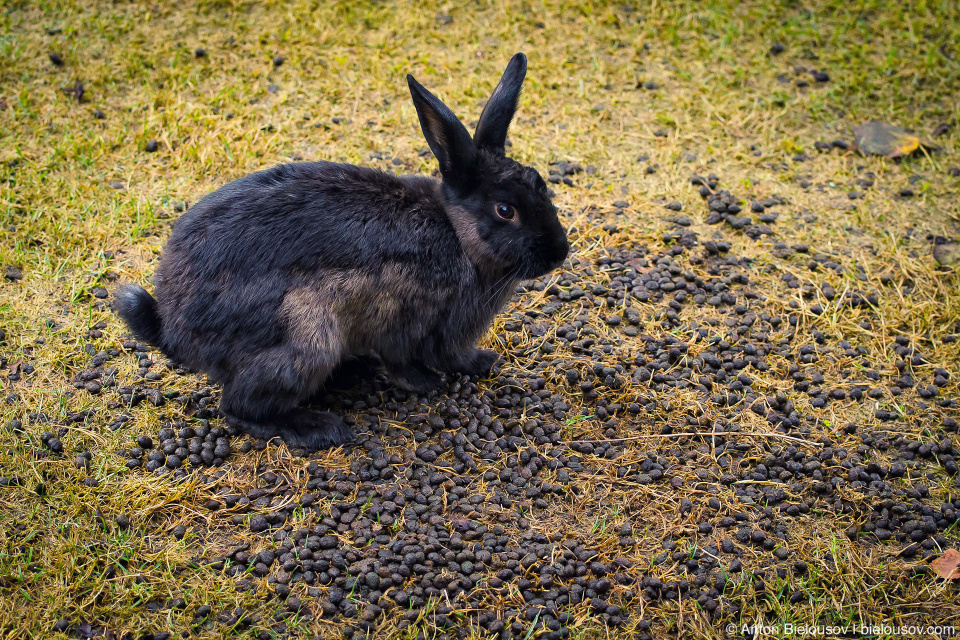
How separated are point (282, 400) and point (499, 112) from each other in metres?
1.99

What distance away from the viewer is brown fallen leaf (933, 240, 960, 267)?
5809 mm

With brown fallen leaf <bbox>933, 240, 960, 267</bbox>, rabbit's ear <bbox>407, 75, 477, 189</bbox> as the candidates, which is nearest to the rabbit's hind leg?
rabbit's ear <bbox>407, 75, 477, 189</bbox>

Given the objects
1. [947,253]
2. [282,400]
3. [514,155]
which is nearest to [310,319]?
[282,400]

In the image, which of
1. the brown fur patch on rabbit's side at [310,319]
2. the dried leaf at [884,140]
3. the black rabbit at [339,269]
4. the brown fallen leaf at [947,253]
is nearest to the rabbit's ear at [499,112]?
the black rabbit at [339,269]

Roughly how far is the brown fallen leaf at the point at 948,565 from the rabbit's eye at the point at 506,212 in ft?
9.36

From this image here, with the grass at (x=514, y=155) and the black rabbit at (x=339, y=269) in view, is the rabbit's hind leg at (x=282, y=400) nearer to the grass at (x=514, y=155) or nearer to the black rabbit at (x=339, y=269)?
the black rabbit at (x=339, y=269)

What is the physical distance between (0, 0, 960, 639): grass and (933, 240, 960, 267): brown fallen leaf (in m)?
0.11

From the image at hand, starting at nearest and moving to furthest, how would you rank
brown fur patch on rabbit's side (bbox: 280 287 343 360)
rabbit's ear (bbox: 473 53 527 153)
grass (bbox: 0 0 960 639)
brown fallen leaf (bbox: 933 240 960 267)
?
1. grass (bbox: 0 0 960 639)
2. brown fur patch on rabbit's side (bbox: 280 287 343 360)
3. rabbit's ear (bbox: 473 53 527 153)
4. brown fallen leaf (bbox: 933 240 960 267)

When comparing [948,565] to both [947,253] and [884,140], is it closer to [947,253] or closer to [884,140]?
[947,253]

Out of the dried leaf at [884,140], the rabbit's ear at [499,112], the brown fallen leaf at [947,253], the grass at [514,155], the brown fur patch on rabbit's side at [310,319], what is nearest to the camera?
the grass at [514,155]

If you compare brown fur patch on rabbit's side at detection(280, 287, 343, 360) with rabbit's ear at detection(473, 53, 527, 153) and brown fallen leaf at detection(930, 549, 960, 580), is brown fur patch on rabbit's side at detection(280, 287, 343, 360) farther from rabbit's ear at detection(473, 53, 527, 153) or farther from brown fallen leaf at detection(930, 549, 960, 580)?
brown fallen leaf at detection(930, 549, 960, 580)

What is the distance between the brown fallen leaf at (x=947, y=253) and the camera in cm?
581

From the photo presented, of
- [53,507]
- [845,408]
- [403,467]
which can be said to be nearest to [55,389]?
[53,507]

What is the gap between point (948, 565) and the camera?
401 cm
